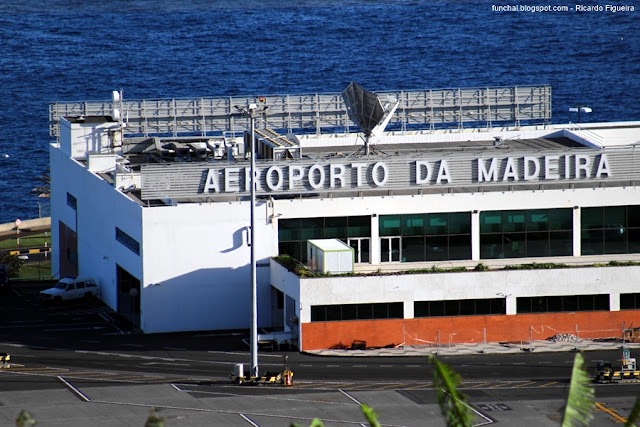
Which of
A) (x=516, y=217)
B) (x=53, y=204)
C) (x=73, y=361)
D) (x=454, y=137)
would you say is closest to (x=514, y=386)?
(x=516, y=217)

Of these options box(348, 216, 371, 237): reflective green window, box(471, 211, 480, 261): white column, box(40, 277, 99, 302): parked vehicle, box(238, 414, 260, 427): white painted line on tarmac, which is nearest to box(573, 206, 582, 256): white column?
box(471, 211, 480, 261): white column

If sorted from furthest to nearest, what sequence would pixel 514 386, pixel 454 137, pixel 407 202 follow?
pixel 454 137, pixel 407 202, pixel 514 386

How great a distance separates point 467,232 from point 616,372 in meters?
19.7

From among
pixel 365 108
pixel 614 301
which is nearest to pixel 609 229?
A: pixel 614 301

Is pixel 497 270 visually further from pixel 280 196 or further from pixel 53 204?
pixel 53 204

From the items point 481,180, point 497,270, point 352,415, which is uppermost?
point 481,180

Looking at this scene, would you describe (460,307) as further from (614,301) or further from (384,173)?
(384,173)

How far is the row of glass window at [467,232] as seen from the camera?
93875 mm

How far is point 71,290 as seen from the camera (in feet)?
331

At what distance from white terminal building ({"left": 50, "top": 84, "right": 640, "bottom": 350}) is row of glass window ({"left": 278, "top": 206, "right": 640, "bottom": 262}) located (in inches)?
3.8

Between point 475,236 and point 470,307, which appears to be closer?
point 470,307

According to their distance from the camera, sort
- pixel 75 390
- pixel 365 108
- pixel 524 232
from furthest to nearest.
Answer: pixel 365 108, pixel 524 232, pixel 75 390

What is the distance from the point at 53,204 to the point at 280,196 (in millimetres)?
30655

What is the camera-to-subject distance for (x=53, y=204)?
118 meters
